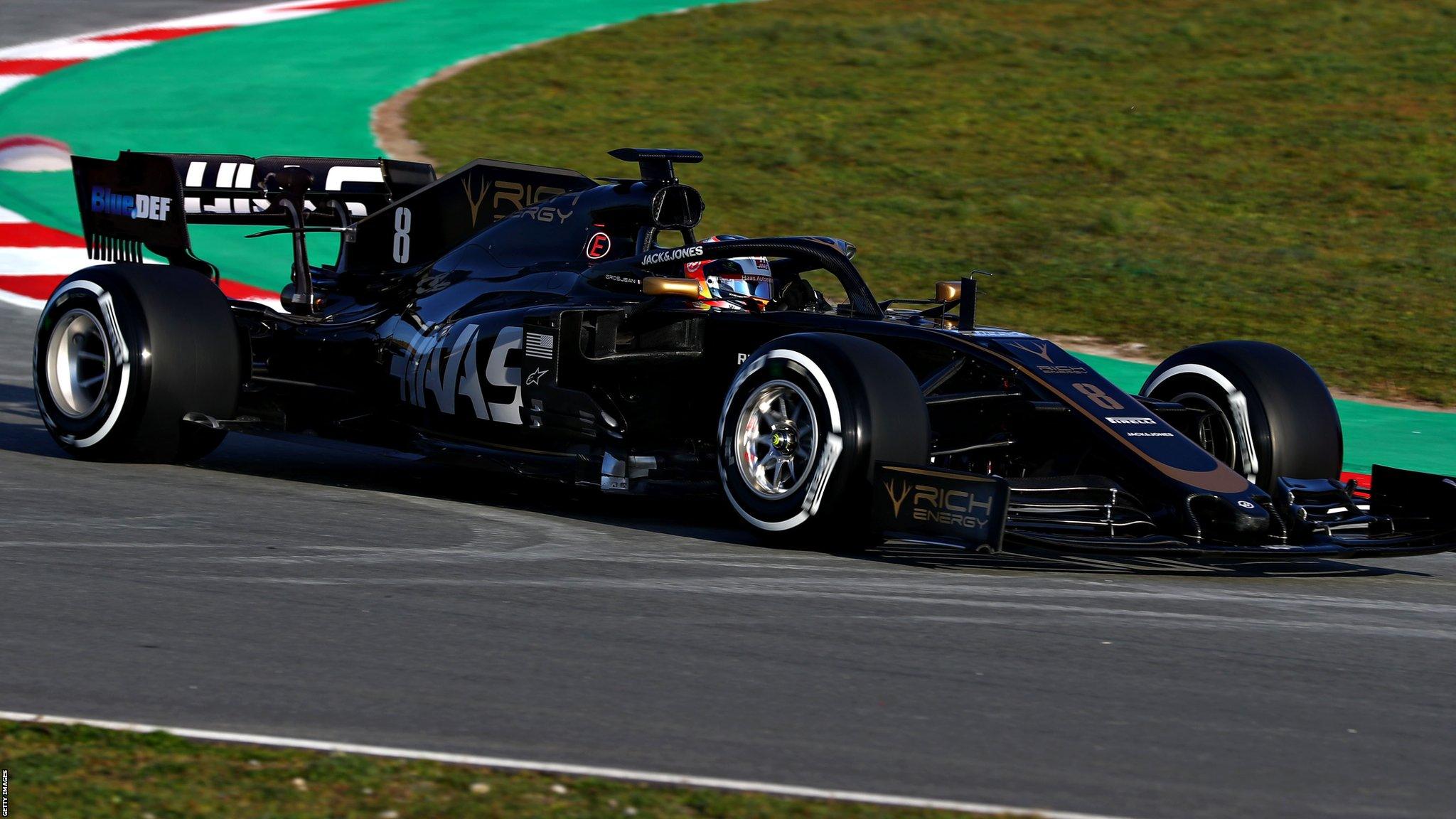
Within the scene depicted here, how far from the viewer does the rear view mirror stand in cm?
817

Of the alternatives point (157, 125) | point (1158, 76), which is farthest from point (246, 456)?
point (1158, 76)

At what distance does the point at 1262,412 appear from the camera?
289 inches

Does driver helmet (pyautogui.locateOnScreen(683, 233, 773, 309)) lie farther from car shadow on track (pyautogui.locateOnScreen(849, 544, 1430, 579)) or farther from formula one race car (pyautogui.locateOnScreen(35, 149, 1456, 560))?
car shadow on track (pyautogui.locateOnScreen(849, 544, 1430, 579))

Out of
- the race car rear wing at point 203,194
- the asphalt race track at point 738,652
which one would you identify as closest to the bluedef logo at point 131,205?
the race car rear wing at point 203,194

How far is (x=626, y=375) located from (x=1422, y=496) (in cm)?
294

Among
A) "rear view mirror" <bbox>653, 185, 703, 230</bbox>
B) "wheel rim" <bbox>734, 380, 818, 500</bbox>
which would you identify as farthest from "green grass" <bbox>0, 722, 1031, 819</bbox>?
"rear view mirror" <bbox>653, 185, 703, 230</bbox>

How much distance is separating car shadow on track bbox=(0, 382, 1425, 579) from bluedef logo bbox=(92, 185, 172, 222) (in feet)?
3.58

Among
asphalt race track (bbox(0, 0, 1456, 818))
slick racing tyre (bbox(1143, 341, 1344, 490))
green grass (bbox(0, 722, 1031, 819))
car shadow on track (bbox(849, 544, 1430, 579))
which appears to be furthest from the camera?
slick racing tyre (bbox(1143, 341, 1344, 490))

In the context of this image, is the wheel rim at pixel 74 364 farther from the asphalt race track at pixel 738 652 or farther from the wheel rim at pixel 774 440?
the wheel rim at pixel 774 440

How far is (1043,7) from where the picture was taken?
78.2ft

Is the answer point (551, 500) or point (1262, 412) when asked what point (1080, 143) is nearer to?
point (1262, 412)

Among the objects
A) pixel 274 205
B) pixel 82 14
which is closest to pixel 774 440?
pixel 274 205

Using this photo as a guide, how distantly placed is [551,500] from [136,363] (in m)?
1.79

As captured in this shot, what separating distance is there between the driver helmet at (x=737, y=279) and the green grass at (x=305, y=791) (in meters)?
Answer: 3.88
